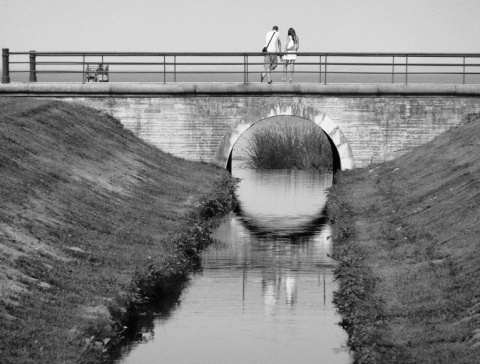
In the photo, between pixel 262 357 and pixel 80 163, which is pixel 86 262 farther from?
pixel 80 163

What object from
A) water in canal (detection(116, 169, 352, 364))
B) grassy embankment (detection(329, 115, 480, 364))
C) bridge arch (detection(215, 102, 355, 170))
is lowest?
water in canal (detection(116, 169, 352, 364))

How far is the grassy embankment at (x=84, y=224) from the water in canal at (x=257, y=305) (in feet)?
1.90

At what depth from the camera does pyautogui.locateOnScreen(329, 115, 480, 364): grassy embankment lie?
13.3 meters

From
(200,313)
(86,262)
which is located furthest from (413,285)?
(86,262)

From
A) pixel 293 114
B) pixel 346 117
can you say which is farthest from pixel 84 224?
pixel 346 117

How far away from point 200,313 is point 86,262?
223 centimetres

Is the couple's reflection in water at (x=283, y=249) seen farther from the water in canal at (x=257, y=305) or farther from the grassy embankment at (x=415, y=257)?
the grassy embankment at (x=415, y=257)

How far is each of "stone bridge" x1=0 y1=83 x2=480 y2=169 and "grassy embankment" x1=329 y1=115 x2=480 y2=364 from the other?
2445 mm

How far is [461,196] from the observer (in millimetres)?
22062

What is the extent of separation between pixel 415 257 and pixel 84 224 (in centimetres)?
633

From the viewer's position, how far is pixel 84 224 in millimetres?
20344

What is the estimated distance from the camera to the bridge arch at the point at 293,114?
34.0 m

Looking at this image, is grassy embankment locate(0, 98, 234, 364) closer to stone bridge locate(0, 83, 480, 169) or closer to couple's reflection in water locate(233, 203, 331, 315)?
stone bridge locate(0, 83, 480, 169)

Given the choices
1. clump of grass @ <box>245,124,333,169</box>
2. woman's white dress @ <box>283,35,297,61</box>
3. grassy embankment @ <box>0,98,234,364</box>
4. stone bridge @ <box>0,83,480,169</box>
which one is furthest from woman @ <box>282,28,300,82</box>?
clump of grass @ <box>245,124,333,169</box>
